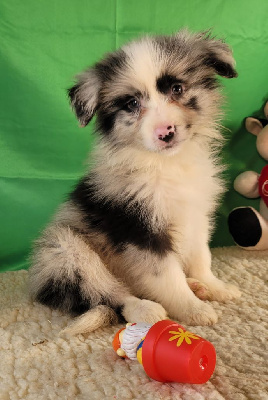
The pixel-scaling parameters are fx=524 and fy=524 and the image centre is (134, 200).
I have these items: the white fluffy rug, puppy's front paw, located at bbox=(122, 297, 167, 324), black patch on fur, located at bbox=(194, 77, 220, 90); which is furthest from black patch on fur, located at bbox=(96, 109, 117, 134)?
the white fluffy rug

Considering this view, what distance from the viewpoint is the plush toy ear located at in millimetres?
3461

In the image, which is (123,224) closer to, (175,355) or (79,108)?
(79,108)

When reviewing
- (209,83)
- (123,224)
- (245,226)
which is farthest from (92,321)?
(245,226)

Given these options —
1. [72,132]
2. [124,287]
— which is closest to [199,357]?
[124,287]

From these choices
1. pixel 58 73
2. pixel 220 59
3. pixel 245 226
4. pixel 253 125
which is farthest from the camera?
pixel 253 125

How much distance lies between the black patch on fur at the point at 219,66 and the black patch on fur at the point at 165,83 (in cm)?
29

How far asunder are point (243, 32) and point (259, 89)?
1.26ft

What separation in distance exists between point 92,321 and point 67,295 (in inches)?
9.5

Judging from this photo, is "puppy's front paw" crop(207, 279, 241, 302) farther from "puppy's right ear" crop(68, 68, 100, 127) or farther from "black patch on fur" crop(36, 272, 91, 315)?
"puppy's right ear" crop(68, 68, 100, 127)

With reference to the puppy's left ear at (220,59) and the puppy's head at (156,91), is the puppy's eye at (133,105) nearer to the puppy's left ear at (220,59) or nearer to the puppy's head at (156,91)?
the puppy's head at (156,91)

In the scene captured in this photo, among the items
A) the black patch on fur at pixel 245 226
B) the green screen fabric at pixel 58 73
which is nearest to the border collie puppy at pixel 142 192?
the green screen fabric at pixel 58 73

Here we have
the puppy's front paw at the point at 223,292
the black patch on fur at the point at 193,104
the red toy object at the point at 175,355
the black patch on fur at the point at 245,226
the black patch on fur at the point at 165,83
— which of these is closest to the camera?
the red toy object at the point at 175,355

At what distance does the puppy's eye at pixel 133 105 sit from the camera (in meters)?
2.33

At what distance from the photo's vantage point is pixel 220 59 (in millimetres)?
2486
